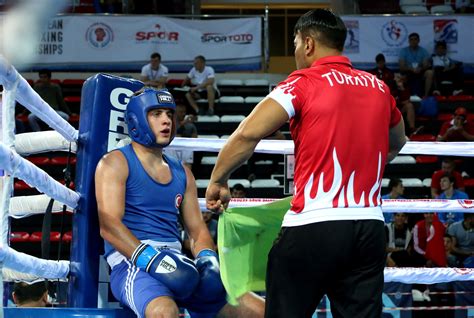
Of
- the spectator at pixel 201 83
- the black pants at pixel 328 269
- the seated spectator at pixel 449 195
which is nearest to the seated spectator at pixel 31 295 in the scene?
the black pants at pixel 328 269

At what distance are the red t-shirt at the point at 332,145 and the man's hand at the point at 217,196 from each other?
211 mm

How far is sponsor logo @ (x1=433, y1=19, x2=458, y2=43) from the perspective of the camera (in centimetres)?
1253

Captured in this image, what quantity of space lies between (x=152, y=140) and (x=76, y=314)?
0.77 metres

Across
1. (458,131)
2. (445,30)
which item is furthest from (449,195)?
(445,30)

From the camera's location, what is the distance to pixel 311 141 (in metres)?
2.40

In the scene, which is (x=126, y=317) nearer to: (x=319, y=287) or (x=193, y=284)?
(x=193, y=284)

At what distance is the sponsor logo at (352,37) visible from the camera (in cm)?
1225

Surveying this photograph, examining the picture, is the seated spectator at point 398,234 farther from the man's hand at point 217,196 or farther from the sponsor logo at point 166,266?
the man's hand at point 217,196

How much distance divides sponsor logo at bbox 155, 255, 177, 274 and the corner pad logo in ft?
32.1

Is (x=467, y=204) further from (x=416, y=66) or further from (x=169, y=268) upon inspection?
Answer: (x=416, y=66)

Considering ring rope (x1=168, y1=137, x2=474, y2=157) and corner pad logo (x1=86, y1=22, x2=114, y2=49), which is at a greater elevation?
corner pad logo (x1=86, y1=22, x2=114, y2=49)

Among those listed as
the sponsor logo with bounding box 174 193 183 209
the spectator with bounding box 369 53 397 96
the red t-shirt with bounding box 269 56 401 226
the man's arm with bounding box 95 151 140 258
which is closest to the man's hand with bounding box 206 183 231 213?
the red t-shirt with bounding box 269 56 401 226

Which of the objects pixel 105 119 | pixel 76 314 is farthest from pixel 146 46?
pixel 76 314

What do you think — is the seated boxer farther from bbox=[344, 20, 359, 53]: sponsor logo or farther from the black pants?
bbox=[344, 20, 359, 53]: sponsor logo
